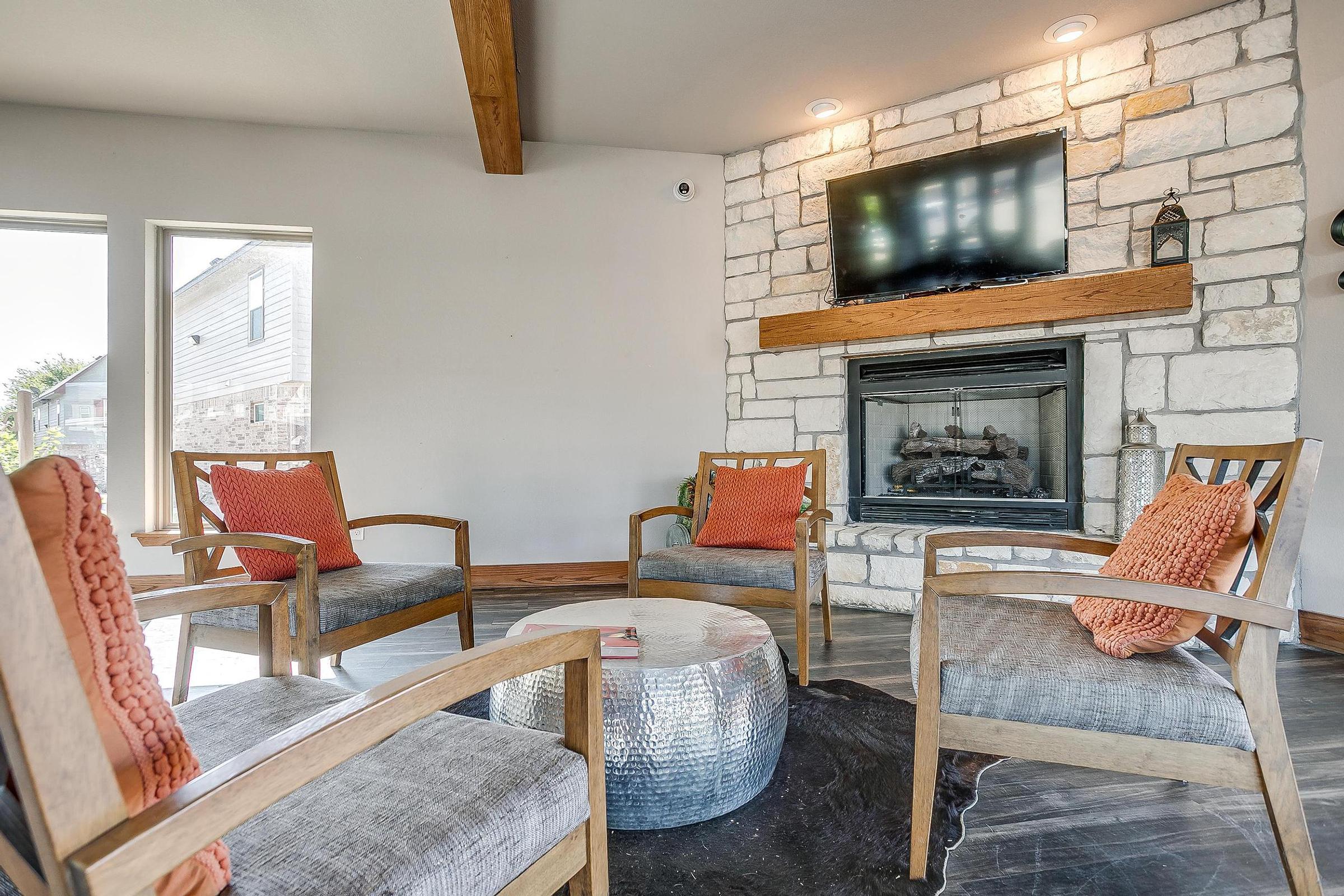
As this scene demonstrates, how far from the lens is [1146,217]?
2.82m

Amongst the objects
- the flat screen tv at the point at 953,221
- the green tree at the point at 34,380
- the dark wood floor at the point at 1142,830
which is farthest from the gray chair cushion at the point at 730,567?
the green tree at the point at 34,380

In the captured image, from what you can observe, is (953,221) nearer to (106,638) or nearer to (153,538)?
(106,638)

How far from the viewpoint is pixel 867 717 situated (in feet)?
6.19

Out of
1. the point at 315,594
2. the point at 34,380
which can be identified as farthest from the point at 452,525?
the point at 34,380

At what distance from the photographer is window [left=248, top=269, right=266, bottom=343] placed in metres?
3.73

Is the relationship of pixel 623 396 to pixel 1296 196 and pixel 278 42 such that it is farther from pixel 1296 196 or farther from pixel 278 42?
pixel 1296 196

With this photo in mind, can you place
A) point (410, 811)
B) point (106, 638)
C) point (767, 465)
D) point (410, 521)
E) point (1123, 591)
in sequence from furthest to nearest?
point (767, 465), point (410, 521), point (1123, 591), point (410, 811), point (106, 638)

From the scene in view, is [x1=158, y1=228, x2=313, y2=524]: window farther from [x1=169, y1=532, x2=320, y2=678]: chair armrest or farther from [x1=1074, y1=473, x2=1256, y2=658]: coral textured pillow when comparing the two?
[x1=1074, y1=473, x2=1256, y2=658]: coral textured pillow

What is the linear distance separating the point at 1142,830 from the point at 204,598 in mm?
1871

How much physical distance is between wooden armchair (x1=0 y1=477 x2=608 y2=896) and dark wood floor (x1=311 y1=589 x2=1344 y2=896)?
33.4 inches

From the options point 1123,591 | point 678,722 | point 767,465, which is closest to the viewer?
point 1123,591

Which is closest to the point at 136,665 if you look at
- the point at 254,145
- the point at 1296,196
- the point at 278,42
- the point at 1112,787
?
the point at 1112,787

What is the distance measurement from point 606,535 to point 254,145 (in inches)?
115

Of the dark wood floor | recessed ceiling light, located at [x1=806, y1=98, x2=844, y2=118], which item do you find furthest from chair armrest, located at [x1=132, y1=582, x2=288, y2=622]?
recessed ceiling light, located at [x1=806, y1=98, x2=844, y2=118]
